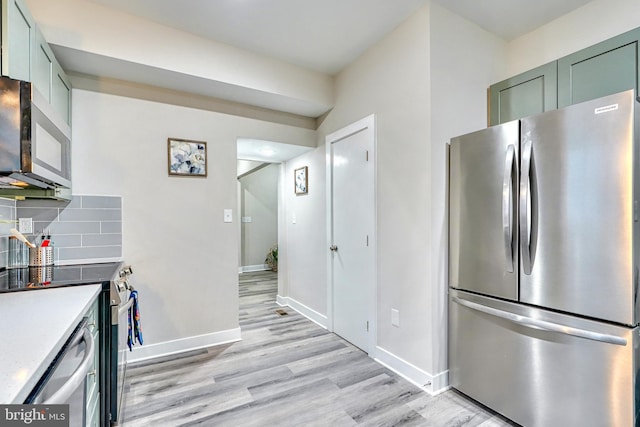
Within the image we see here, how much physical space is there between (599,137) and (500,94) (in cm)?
100

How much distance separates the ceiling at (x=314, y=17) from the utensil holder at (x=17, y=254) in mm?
1695

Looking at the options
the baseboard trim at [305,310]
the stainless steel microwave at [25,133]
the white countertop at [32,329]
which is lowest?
the baseboard trim at [305,310]

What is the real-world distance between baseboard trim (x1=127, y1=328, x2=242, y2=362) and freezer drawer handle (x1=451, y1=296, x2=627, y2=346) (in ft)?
6.93

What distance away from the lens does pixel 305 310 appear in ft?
11.9

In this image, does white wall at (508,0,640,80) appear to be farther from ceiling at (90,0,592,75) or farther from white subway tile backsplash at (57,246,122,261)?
white subway tile backsplash at (57,246,122,261)

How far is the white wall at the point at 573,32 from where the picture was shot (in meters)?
1.86

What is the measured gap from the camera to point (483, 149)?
187 centimetres

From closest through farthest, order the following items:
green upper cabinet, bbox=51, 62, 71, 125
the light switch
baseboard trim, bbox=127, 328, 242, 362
→ green upper cabinet, bbox=51, 62, 71, 125 → baseboard trim, bbox=127, 328, 242, 362 → the light switch

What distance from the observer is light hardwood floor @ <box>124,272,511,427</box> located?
180cm

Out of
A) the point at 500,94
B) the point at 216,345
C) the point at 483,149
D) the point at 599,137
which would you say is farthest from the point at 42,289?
the point at 500,94

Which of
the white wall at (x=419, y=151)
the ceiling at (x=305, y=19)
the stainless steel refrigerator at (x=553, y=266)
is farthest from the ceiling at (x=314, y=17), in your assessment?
the stainless steel refrigerator at (x=553, y=266)

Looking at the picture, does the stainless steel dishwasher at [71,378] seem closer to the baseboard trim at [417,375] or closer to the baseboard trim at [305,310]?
the baseboard trim at [417,375]

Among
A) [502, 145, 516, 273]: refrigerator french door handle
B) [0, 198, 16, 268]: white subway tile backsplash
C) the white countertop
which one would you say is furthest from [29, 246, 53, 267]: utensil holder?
A: [502, 145, 516, 273]: refrigerator french door handle

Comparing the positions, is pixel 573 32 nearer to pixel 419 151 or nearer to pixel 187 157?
pixel 419 151
